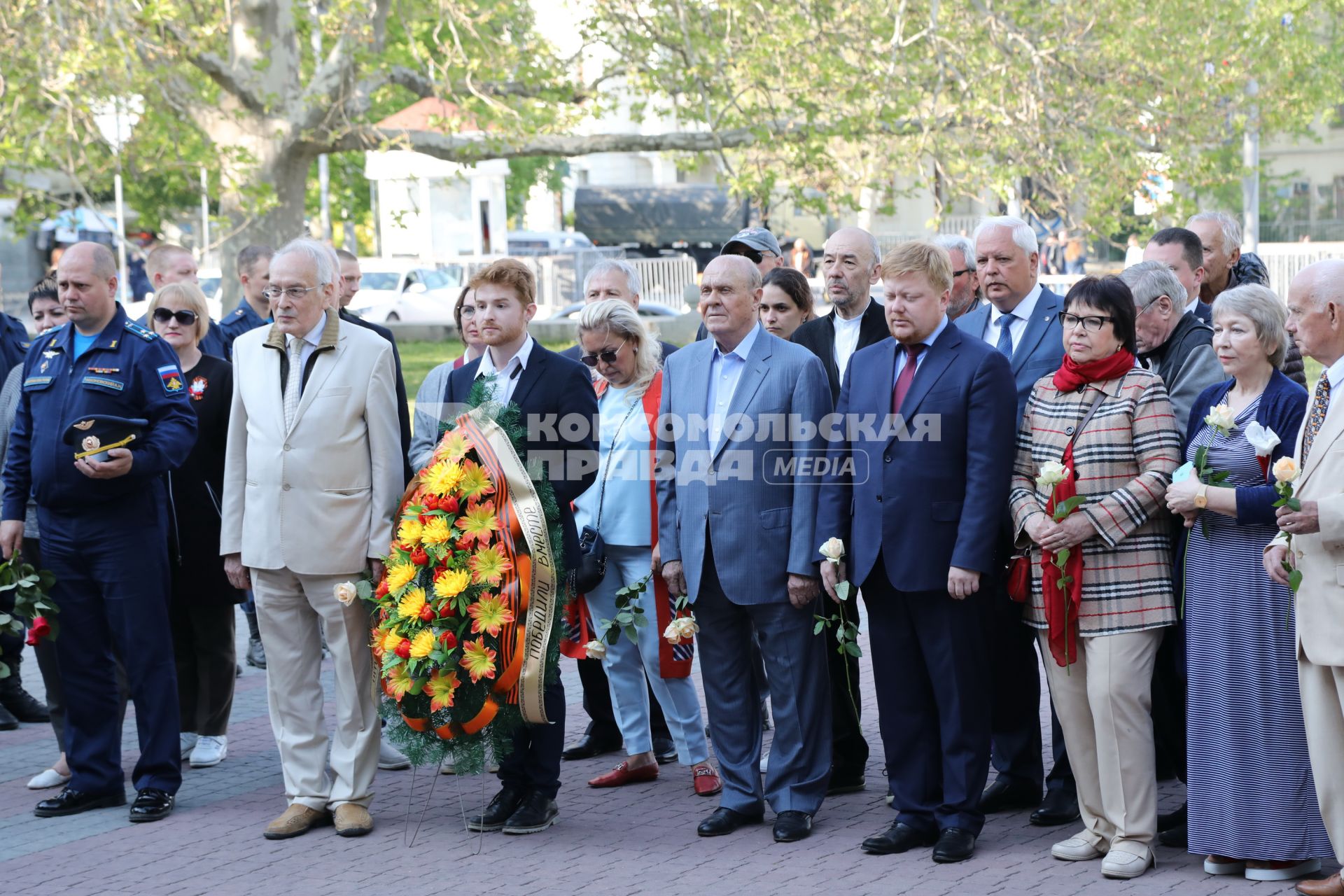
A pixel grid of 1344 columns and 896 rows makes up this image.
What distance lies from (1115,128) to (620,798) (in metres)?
12.2

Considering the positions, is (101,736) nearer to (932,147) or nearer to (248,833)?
(248,833)

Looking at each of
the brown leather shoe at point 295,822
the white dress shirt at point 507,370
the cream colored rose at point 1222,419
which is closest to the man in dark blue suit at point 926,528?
the cream colored rose at point 1222,419

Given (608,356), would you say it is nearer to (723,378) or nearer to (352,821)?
(723,378)

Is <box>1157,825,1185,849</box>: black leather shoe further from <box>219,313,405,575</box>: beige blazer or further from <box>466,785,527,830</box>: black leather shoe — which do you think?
<box>219,313,405,575</box>: beige blazer

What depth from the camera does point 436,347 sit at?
29234 millimetres

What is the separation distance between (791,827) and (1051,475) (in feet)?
5.82

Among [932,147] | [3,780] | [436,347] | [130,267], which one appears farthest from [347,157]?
[3,780]

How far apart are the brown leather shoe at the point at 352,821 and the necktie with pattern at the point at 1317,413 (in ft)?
12.7

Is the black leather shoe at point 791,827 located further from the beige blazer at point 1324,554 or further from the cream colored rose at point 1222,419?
the cream colored rose at point 1222,419

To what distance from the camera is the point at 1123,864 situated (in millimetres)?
5180

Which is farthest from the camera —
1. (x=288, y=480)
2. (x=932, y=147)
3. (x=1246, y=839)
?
(x=932, y=147)

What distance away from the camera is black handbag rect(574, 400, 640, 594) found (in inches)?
254

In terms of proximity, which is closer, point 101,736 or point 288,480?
point 288,480

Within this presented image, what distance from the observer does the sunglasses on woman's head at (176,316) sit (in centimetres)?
722
